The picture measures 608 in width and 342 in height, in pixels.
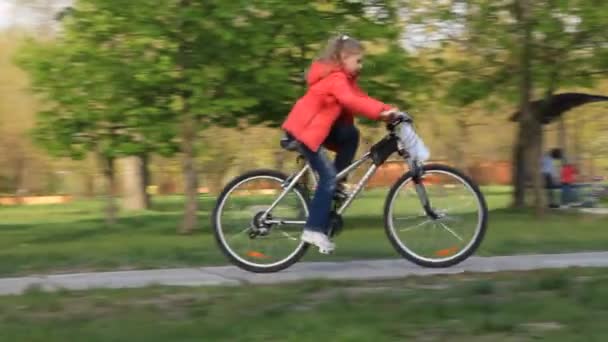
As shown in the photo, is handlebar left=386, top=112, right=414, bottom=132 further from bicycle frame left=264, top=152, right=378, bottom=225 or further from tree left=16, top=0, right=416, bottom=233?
tree left=16, top=0, right=416, bottom=233

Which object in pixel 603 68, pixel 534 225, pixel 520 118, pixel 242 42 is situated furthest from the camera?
pixel 520 118

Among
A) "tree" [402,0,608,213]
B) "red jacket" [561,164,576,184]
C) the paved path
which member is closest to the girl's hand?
the paved path

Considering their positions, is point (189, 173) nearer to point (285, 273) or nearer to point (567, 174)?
point (285, 273)

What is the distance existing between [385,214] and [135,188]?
857 inches

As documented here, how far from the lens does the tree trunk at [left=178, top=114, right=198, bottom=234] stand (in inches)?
538

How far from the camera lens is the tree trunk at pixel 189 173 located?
44.8 ft

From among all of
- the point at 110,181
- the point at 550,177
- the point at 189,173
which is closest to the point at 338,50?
the point at 189,173

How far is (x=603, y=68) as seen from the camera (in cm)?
1605

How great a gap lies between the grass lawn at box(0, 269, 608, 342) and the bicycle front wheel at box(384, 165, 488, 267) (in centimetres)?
69

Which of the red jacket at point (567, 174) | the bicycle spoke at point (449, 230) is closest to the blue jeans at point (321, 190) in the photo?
the bicycle spoke at point (449, 230)

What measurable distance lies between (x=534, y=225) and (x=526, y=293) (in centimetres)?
798

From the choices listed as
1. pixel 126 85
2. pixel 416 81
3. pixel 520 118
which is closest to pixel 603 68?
pixel 520 118

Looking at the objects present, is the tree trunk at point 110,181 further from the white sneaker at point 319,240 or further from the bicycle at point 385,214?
the white sneaker at point 319,240

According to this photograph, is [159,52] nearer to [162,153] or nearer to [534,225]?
[162,153]
